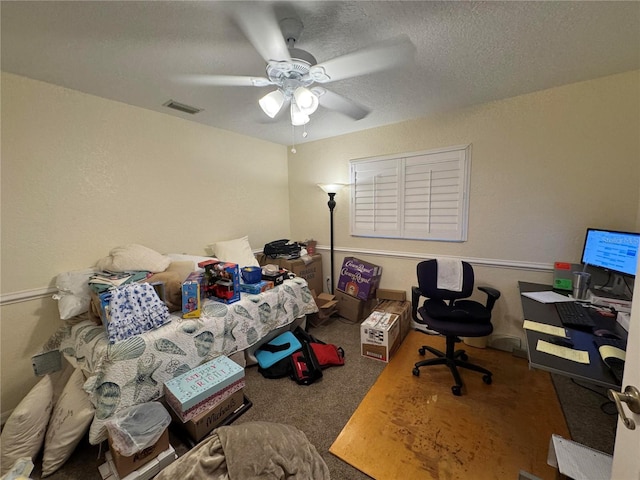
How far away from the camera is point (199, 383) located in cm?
164

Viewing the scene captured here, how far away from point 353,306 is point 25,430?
2728 mm

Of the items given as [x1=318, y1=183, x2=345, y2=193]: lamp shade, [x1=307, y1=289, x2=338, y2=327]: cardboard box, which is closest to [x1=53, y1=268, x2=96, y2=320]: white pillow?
[x1=307, y1=289, x2=338, y2=327]: cardboard box

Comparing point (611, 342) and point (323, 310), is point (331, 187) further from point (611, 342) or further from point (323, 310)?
point (611, 342)

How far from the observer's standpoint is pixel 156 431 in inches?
54.9

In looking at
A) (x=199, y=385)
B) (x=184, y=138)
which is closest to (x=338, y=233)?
(x=184, y=138)

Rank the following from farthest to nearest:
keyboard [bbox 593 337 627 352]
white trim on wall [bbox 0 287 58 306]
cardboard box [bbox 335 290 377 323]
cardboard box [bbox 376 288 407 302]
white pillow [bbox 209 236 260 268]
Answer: cardboard box [bbox 335 290 377 323] < cardboard box [bbox 376 288 407 302] < white pillow [bbox 209 236 260 268] < white trim on wall [bbox 0 287 58 306] < keyboard [bbox 593 337 627 352]

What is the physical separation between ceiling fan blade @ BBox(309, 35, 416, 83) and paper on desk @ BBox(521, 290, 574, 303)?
6.30 ft

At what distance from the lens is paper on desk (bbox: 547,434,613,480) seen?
1123 millimetres

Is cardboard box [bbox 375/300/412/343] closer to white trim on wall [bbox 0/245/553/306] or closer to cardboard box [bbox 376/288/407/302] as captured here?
cardboard box [bbox 376/288/407/302]

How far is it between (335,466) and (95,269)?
2251 mm

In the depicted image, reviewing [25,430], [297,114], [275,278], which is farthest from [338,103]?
[25,430]

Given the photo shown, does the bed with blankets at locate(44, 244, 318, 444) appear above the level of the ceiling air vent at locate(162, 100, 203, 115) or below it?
below

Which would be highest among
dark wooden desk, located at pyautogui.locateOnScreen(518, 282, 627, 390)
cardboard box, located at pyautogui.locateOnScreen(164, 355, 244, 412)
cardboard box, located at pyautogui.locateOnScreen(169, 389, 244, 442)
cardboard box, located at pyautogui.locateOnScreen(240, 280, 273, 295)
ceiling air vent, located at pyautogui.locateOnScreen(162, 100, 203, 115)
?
ceiling air vent, located at pyautogui.locateOnScreen(162, 100, 203, 115)

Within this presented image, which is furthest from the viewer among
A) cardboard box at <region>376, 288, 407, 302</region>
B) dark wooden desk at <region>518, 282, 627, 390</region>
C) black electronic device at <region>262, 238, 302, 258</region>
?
black electronic device at <region>262, 238, 302, 258</region>
